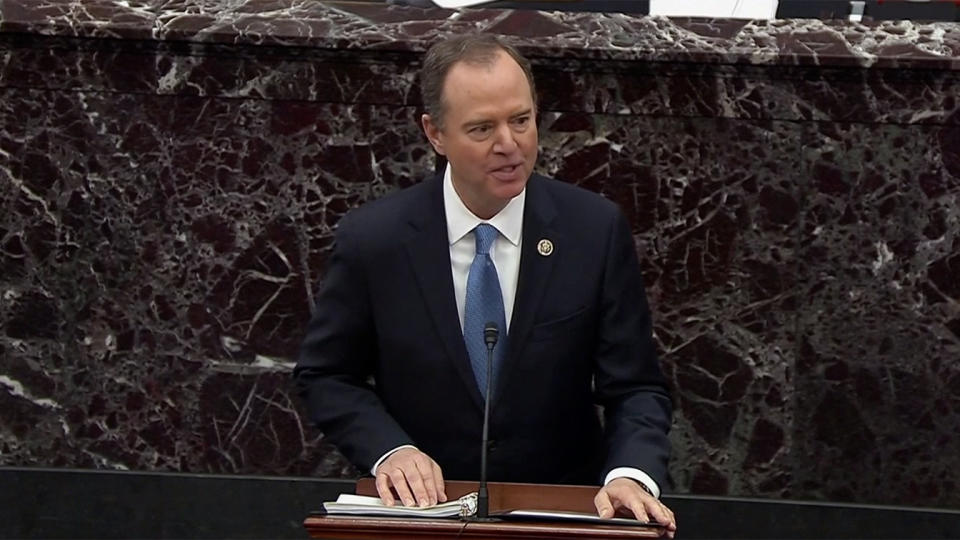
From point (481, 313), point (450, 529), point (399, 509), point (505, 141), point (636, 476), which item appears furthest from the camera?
point (481, 313)

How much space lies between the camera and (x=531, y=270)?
3023mm

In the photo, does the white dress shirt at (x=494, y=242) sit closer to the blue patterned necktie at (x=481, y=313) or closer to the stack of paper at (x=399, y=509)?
the blue patterned necktie at (x=481, y=313)

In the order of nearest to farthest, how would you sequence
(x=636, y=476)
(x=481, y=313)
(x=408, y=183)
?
1. (x=636, y=476)
2. (x=481, y=313)
3. (x=408, y=183)

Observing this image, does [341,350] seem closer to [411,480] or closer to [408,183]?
[411,480]

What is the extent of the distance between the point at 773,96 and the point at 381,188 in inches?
38.0

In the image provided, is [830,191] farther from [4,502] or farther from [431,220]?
[4,502]

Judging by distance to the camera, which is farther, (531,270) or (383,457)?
(531,270)

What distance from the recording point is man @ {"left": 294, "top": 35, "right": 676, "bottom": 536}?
298 cm

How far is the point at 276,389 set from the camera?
412 cm

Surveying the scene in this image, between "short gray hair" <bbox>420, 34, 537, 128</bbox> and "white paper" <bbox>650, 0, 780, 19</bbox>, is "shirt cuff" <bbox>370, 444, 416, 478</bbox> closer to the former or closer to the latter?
"short gray hair" <bbox>420, 34, 537, 128</bbox>

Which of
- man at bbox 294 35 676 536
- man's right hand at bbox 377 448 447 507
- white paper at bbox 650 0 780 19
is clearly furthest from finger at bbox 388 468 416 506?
white paper at bbox 650 0 780 19

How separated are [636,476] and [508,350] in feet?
1.19

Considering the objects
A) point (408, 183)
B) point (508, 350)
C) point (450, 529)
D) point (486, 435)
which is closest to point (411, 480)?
point (486, 435)

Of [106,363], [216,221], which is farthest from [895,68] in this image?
[106,363]
